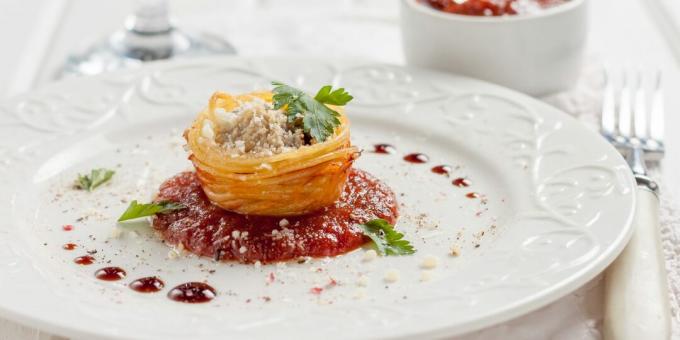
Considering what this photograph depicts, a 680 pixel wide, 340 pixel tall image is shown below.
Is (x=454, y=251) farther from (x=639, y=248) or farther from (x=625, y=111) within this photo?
(x=625, y=111)

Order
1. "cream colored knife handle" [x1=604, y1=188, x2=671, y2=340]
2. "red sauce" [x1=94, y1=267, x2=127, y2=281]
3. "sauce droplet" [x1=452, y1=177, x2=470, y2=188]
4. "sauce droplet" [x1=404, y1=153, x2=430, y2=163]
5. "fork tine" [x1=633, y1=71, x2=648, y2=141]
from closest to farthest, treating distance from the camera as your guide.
A: "cream colored knife handle" [x1=604, y1=188, x2=671, y2=340] < "red sauce" [x1=94, y1=267, x2=127, y2=281] < "sauce droplet" [x1=452, y1=177, x2=470, y2=188] < "sauce droplet" [x1=404, y1=153, x2=430, y2=163] < "fork tine" [x1=633, y1=71, x2=648, y2=141]

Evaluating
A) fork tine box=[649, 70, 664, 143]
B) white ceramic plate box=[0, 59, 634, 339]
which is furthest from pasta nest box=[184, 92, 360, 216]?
fork tine box=[649, 70, 664, 143]

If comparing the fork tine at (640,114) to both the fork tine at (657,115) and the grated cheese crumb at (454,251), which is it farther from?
the grated cheese crumb at (454,251)

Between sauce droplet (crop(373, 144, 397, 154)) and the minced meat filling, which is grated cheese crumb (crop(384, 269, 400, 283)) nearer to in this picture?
the minced meat filling

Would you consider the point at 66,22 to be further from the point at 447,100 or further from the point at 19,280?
the point at 19,280

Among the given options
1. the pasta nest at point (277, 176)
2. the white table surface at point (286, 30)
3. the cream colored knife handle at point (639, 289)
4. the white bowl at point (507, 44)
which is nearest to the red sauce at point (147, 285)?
the pasta nest at point (277, 176)

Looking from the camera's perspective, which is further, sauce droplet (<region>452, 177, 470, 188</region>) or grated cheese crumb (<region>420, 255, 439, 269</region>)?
sauce droplet (<region>452, 177, 470, 188</region>)

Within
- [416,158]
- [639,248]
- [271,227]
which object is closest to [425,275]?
[271,227]
